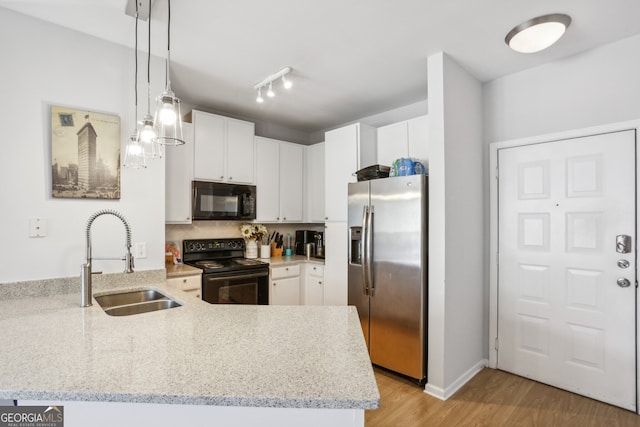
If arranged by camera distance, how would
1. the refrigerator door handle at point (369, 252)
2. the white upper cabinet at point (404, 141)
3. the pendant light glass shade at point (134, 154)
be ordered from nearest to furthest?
1. the pendant light glass shade at point (134, 154)
2. the refrigerator door handle at point (369, 252)
3. the white upper cabinet at point (404, 141)

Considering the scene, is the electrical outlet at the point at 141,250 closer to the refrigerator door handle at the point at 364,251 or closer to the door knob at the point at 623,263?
the refrigerator door handle at the point at 364,251

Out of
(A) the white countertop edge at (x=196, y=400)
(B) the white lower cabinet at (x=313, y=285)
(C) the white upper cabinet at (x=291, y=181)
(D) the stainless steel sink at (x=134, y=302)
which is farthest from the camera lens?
(C) the white upper cabinet at (x=291, y=181)

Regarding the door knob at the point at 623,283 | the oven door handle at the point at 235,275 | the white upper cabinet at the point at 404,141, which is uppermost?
the white upper cabinet at the point at 404,141

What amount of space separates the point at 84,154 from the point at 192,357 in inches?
67.6

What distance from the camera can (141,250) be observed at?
2.31m

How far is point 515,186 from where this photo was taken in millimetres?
2711

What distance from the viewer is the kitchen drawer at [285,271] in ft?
11.4

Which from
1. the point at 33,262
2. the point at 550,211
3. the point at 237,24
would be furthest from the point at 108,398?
the point at 550,211

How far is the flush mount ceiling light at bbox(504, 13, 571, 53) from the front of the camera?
1.93m

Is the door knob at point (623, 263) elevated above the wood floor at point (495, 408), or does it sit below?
above

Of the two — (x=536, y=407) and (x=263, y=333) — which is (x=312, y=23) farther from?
(x=536, y=407)

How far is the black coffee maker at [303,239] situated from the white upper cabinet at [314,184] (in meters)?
0.26

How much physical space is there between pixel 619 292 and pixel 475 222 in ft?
3.41

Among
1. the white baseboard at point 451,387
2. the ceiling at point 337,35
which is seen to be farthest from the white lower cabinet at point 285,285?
the ceiling at point 337,35
